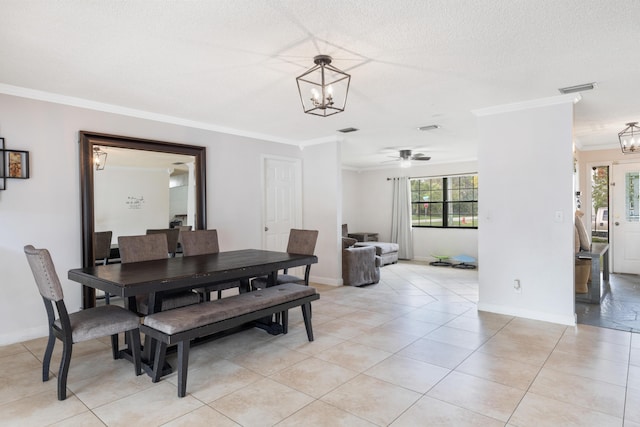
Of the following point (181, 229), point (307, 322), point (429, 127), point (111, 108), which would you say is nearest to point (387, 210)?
point (429, 127)

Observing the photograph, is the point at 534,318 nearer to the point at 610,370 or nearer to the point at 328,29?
the point at 610,370

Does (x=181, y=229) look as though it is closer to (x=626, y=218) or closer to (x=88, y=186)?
(x=88, y=186)

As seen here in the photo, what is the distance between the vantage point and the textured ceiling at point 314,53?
2123mm

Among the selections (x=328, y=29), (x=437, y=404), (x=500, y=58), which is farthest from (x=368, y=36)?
(x=437, y=404)

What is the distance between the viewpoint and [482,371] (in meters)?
2.72

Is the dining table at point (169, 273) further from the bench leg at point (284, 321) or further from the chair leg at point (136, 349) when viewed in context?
the bench leg at point (284, 321)

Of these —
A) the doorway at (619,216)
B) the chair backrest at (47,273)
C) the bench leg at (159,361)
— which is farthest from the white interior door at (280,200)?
the doorway at (619,216)

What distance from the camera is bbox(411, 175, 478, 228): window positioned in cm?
829

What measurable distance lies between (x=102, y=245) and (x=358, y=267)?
3.59m

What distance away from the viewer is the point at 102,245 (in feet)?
12.8

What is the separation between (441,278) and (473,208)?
2520mm

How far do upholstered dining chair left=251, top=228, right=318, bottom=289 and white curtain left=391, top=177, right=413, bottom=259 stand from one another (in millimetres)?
5180

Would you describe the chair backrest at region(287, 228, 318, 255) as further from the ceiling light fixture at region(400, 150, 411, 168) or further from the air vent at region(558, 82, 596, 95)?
the ceiling light fixture at region(400, 150, 411, 168)

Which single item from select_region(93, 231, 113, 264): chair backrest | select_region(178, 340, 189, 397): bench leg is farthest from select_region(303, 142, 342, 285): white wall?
select_region(178, 340, 189, 397): bench leg
